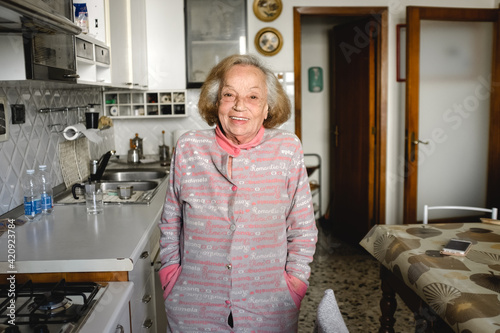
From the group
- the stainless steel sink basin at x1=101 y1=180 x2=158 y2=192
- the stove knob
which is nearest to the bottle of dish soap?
the stainless steel sink basin at x1=101 y1=180 x2=158 y2=192

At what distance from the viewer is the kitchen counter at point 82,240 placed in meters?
1.57

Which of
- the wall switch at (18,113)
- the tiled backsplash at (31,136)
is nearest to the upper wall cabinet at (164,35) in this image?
the tiled backsplash at (31,136)

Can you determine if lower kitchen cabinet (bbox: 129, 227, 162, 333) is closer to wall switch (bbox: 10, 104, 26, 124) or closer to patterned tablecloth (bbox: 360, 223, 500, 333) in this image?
wall switch (bbox: 10, 104, 26, 124)

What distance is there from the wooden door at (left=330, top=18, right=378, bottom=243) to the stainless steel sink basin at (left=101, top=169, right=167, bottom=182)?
1996 millimetres

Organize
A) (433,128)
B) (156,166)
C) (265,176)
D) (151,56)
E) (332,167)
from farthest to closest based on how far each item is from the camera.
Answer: (332,167) → (433,128) → (151,56) → (156,166) → (265,176)

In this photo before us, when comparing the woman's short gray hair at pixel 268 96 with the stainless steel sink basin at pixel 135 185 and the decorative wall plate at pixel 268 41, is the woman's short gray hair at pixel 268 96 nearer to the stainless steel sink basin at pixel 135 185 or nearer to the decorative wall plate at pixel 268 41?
the stainless steel sink basin at pixel 135 185

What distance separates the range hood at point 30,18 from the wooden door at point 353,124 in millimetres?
3286

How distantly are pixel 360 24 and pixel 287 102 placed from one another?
304cm

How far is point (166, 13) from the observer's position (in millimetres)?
3955

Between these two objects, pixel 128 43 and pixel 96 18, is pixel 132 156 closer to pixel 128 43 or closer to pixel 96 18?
pixel 128 43

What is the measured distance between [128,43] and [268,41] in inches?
50.5

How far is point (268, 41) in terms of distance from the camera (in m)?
4.01

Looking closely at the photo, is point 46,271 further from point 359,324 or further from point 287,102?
point 359,324

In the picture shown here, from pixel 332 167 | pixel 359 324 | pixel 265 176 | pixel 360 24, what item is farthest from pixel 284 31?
pixel 265 176
